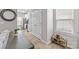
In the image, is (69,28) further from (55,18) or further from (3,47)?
(3,47)

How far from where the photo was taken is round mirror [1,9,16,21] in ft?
5.34

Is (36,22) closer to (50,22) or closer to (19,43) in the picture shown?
(50,22)

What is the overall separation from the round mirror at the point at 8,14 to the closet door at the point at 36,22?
287 mm

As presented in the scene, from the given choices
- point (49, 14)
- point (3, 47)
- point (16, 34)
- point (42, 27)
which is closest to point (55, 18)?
point (49, 14)

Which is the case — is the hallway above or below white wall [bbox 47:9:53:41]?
below

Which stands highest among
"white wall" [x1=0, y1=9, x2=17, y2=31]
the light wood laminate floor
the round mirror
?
the round mirror

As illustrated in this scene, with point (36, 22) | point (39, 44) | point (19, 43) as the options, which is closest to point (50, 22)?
point (36, 22)

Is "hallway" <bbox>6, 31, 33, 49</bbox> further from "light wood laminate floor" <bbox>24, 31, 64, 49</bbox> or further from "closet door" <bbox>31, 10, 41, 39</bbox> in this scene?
"closet door" <bbox>31, 10, 41, 39</bbox>

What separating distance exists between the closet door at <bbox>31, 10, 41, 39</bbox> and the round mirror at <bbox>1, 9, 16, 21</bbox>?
29 cm

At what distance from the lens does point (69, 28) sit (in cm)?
162

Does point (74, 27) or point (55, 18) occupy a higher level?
point (55, 18)

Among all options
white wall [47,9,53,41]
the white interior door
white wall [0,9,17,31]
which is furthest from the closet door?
white wall [0,9,17,31]

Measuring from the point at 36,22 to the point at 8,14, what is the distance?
44 centimetres

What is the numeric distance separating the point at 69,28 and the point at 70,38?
0.48 ft
